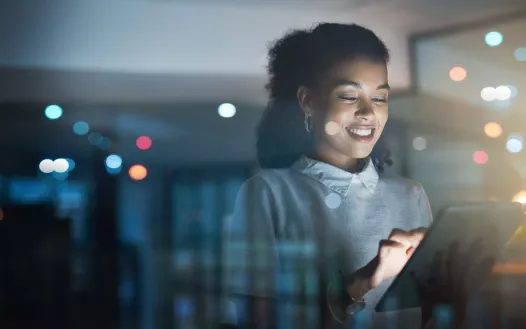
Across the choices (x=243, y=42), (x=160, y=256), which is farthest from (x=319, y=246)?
(x=243, y=42)

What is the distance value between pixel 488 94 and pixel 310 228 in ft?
2.18

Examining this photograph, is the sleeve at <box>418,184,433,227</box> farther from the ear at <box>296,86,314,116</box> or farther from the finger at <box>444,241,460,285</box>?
the ear at <box>296,86,314,116</box>

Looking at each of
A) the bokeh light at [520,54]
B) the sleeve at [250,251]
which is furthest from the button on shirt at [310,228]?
the bokeh light at [520,54]

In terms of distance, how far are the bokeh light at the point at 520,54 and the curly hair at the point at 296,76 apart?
0.44 meters

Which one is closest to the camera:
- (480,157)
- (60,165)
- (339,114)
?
(60,165)

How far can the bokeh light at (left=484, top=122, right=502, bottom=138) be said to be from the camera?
5.51 ft

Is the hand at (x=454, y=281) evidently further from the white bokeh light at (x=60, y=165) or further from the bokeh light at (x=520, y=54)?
the white bokeh light at (x=60, y=165)

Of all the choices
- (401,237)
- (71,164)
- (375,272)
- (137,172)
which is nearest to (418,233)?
(401,237)

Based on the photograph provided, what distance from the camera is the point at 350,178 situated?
5.15 ft

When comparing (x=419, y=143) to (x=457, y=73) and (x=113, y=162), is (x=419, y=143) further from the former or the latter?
(x=113, y=162)

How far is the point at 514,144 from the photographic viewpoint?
1.69 metres

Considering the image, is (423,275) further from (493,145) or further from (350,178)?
(493,145)

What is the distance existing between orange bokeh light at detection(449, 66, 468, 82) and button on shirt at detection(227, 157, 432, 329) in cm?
34

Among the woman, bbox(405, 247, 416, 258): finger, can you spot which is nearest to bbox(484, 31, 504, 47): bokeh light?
the woman
